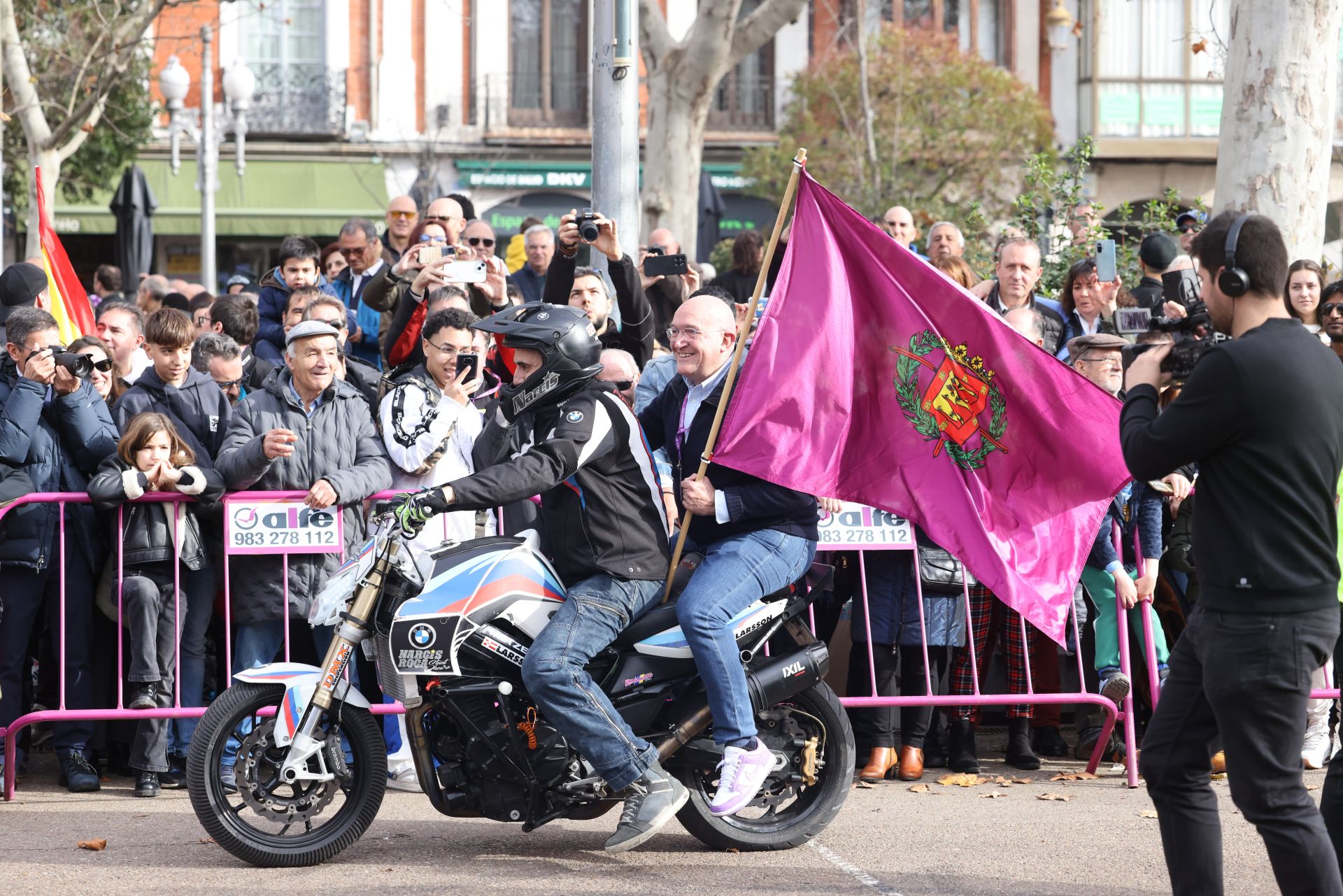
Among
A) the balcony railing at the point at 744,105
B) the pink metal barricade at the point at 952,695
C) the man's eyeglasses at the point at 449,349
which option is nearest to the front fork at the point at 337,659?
the man's eyeglasses at the point at 449,349

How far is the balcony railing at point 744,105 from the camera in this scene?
107 feet

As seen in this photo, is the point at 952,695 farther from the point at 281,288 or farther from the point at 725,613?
the point at 281,288

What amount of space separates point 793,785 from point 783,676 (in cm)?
44

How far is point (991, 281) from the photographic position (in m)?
10.0

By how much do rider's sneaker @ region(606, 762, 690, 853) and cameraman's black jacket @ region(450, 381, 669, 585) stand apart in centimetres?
69

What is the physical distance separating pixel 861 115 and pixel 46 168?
14.1 metres

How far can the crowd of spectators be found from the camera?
7.40m

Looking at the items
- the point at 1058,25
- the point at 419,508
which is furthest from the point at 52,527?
the point at 1058,25

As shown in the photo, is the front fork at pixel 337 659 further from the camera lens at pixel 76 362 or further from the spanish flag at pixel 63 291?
the spanish flag at pixel 63 291

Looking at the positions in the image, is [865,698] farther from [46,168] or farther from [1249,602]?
[46,168]

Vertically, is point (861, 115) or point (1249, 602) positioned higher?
point (861, 115)

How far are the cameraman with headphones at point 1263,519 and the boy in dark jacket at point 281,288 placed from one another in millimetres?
6196

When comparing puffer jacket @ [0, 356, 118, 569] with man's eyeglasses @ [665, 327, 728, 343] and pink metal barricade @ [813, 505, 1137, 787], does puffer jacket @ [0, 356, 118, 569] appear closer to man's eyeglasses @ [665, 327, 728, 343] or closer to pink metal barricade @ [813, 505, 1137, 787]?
man's eyeglasses @ [665, 327, 728, 343]

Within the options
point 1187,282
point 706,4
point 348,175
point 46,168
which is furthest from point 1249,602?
A: point 348,175
